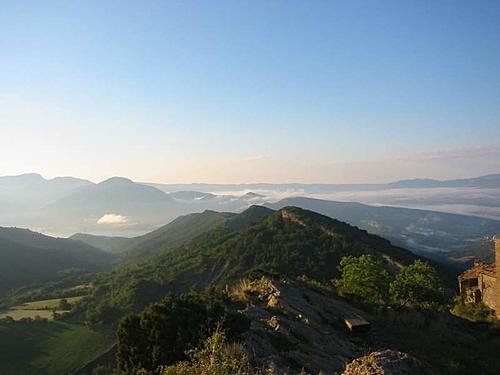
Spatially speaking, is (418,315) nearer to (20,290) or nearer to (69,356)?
(69,356)

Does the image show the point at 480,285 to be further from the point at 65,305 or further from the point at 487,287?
the point at 65,305

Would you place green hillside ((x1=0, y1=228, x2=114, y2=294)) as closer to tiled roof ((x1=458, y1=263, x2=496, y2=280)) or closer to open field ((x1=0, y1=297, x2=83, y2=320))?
open field ((x1=0, y1=297, x2=83, y2=320))

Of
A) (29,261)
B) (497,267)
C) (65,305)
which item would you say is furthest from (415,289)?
(29,261)

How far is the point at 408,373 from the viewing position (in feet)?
24.8

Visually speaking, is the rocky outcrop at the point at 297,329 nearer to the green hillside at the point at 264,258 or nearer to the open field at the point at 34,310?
the green hillside at the point at 264,258

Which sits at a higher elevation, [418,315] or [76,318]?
[418,315]

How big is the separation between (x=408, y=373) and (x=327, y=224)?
93.0m

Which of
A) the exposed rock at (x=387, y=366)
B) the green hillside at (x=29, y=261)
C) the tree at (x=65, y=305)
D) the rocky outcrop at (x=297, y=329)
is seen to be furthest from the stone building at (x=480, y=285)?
the green hillside at (x=29, y=261)

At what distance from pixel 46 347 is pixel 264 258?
4383cm

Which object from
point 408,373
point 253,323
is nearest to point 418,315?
point 253,323

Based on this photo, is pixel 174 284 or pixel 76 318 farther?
pixel 174 284

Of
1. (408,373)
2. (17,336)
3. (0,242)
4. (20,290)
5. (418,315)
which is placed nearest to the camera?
(408,373)

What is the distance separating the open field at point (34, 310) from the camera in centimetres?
9294

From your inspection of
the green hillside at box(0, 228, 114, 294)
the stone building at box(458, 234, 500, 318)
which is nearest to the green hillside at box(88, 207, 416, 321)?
the stone building at box(458, 234, 500, 318)
